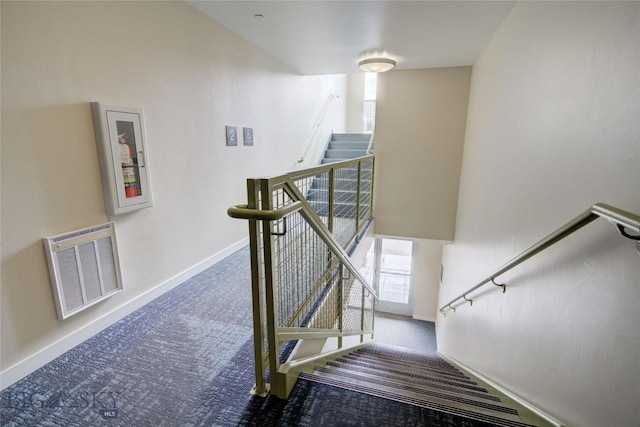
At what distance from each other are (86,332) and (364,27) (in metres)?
3.35

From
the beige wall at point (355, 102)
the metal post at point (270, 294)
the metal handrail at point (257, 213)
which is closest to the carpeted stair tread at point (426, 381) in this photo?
the metal post at point (270, 294)

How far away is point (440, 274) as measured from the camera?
629cm

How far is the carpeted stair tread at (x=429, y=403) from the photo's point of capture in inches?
53.8

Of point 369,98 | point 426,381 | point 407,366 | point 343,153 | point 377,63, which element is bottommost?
point 407,366

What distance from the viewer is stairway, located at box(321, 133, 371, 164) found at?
257 inches

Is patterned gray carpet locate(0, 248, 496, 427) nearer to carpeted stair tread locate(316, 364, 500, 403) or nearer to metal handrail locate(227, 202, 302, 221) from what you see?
carpeted stair tread locate(316, 364, 500, 403)

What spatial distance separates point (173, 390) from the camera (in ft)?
5.37

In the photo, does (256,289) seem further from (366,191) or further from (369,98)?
(369,98)

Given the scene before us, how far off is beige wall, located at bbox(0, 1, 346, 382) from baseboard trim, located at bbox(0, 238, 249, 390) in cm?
3

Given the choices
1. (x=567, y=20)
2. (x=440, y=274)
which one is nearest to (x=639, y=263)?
(x=567, y=20)

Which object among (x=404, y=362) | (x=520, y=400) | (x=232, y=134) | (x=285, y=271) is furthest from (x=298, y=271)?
(x=232, y=134)

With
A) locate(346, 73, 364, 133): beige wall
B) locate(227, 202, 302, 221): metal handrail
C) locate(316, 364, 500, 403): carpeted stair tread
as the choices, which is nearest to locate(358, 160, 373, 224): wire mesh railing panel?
locate(316, 364, 500, 403): carpeted stair tread

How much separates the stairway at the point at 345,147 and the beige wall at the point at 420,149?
5.25 ft

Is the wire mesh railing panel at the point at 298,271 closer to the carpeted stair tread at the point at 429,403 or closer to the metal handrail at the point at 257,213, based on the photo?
the metal handrail at the point at 257,213
